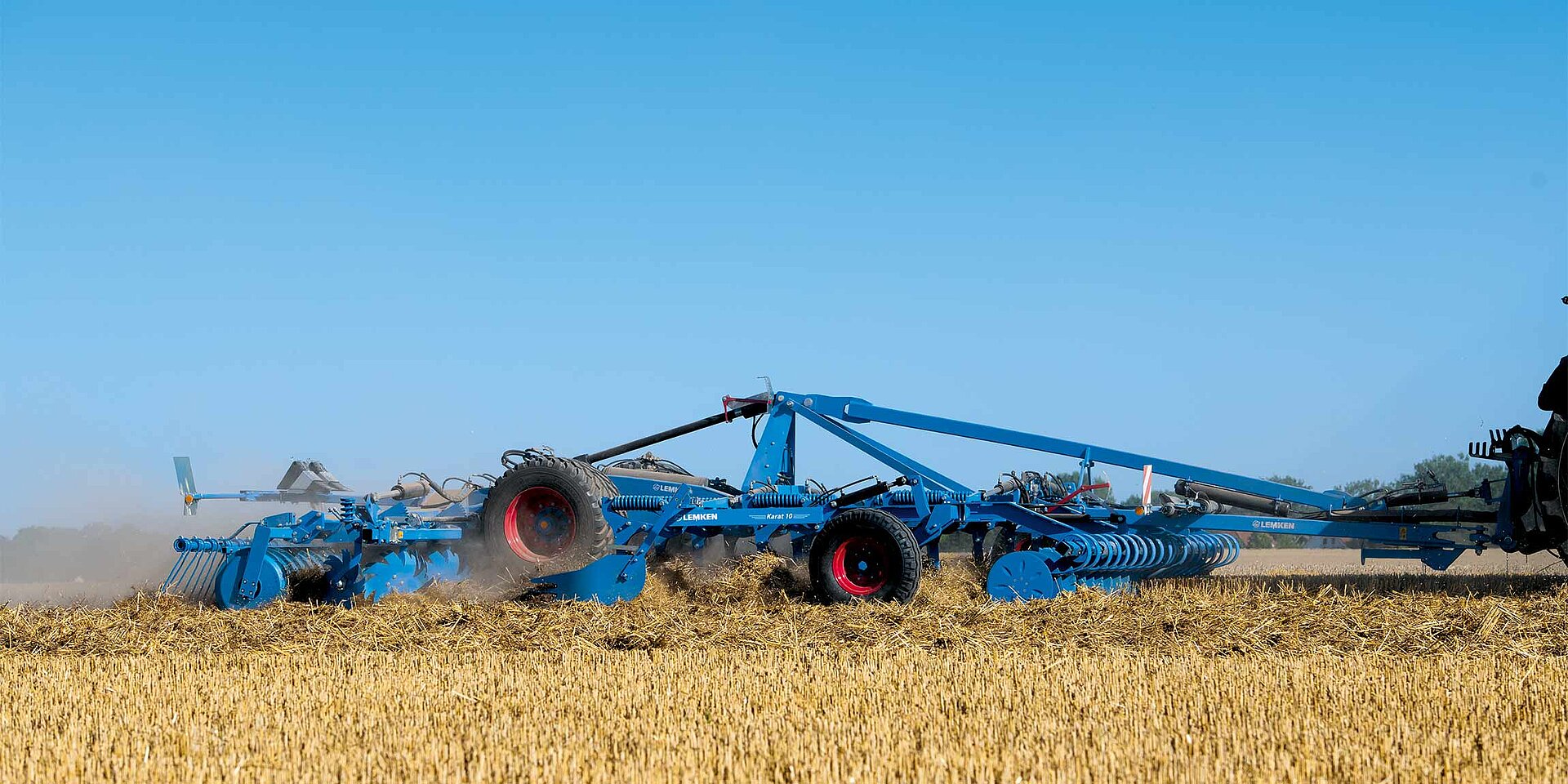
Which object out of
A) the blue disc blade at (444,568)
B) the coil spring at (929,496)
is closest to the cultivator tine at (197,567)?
the blue disc blade at (444,568)

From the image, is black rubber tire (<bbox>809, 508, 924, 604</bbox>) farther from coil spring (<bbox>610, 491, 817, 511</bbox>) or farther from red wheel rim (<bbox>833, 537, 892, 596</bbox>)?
coil spring (<bbox>610, 491, 817, 511</bbox>)

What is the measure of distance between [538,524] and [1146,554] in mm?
5249

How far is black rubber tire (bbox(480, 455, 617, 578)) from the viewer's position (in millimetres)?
12211

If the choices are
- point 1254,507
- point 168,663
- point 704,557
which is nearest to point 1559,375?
point 1254,507

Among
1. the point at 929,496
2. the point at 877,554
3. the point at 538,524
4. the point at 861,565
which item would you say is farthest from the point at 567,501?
the point at 929,496

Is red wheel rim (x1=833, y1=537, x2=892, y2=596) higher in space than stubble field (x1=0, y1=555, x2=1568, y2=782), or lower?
higher

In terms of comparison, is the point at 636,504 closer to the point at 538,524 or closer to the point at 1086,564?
the point at 538,524

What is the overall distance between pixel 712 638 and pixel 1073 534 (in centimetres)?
330

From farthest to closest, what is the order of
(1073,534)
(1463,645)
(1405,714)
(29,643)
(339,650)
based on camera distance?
(1073,534) → (29,643) → (339,650) → (1463,645) → (1405,714)

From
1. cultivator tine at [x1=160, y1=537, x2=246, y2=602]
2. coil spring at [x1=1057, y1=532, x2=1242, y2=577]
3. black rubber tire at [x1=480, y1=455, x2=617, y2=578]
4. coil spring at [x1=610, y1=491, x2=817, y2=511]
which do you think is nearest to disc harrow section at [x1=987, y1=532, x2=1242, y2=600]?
coil spring at [x1=1057, y1=532, x2=1242, y2=577]

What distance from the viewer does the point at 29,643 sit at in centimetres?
1002

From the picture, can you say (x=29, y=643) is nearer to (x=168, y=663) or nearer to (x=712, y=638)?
(x=168, y=663)

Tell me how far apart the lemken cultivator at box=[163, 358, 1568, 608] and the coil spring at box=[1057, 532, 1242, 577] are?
23mm

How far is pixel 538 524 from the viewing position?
12.7m
